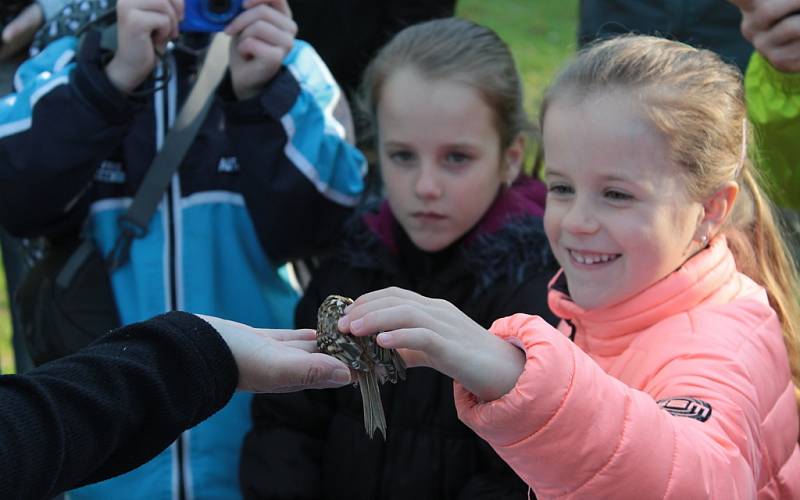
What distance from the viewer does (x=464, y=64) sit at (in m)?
3.18

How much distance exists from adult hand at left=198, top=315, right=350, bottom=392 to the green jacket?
1460 mm

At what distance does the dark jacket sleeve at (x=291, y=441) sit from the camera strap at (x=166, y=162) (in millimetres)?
535

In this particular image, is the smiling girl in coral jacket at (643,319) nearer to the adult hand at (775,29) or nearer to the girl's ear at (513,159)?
the adult hand at (775,29)


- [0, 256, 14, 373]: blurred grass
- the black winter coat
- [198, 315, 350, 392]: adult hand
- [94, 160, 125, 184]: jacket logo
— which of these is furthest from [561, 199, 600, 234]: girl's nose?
[0, 256, 14, 373]: blurred grass

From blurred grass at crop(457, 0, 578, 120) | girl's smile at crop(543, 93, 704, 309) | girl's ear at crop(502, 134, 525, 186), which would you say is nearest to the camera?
girl's smile at crop(543, 93, 704, 309)

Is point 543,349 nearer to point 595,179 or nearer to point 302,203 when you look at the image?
point 595,179

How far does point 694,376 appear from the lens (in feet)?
6.76

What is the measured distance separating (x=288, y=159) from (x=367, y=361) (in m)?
1.27

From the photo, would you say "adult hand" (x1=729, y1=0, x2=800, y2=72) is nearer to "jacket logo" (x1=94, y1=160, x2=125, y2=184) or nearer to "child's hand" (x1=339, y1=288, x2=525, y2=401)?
"child's hand" (x1=339, y1=288, x2=525, y2=401)

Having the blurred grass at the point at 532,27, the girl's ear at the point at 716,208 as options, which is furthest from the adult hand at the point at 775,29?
the blurred grass at the point at 532,27

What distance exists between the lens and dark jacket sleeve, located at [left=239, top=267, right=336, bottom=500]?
9.98 feet

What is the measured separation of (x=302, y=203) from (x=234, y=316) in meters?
0.40

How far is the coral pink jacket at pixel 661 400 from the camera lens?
1804 millimetres

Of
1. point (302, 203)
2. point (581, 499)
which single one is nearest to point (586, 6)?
point (302, 203)
